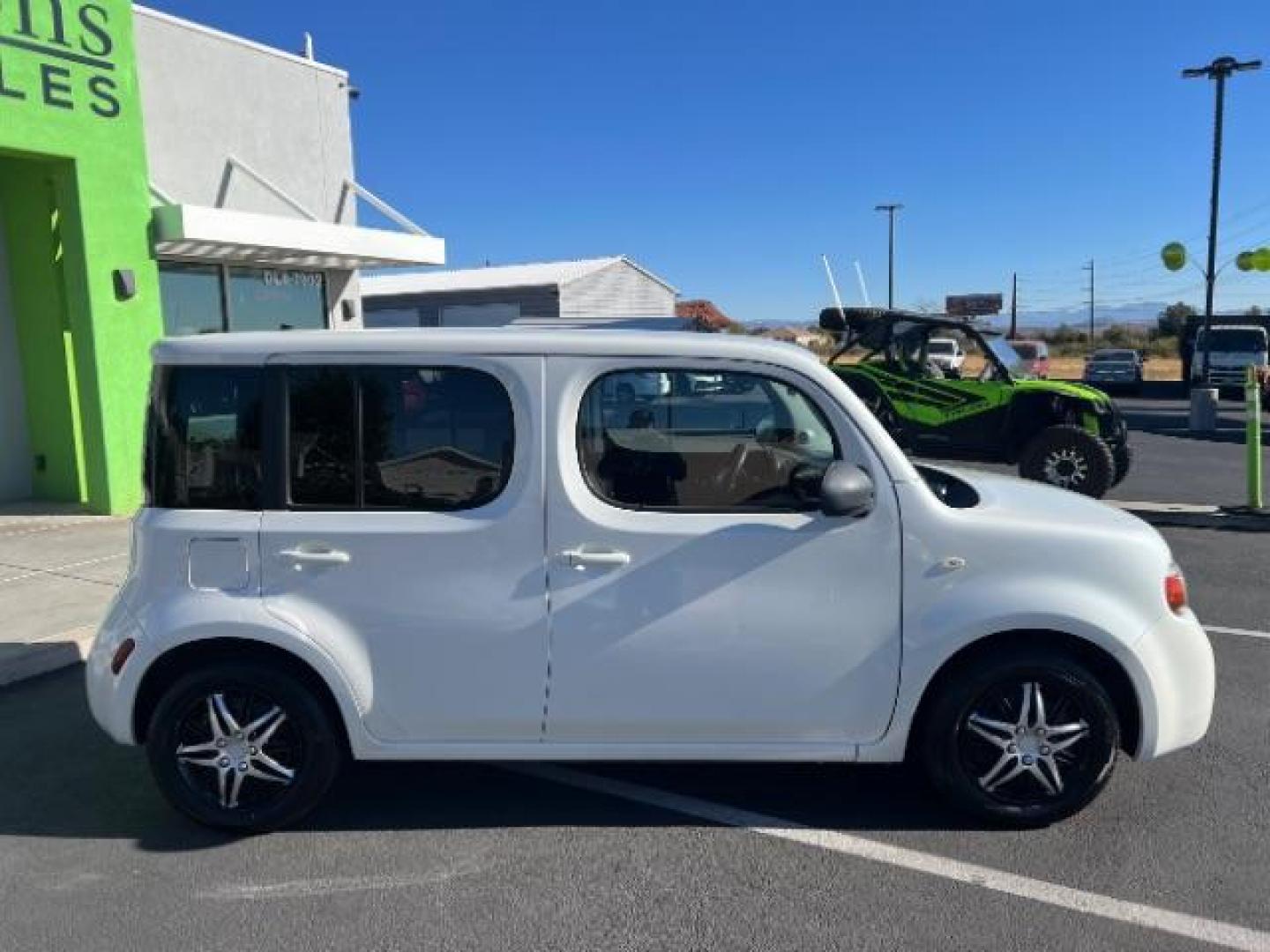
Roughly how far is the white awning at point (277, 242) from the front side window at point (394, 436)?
23.0 ft

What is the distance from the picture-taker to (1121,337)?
70312mm

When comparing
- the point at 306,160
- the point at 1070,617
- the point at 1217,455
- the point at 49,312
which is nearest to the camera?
the point at 1070,617

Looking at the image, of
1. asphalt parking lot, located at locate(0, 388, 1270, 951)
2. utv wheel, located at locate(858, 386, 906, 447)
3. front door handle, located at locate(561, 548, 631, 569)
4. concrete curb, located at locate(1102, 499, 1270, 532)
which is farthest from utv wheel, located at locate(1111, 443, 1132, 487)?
front door handle, located at locate(561, 548, 631, 569)

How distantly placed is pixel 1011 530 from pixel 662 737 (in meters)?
1.38

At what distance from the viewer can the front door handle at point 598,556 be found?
11.2 feet

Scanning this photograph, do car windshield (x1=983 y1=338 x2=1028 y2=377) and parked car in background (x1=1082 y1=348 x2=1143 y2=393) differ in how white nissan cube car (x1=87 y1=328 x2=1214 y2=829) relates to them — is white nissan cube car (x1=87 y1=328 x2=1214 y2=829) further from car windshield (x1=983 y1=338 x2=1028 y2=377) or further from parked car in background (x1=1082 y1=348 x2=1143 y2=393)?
parked car in background (x1=1082 y1=348 x2=1143 y2=393)

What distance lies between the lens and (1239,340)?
96.1 feet

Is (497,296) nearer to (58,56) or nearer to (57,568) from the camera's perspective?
(58,56)

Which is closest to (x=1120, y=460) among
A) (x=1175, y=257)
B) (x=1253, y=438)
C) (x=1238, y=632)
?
(x=1253, y=438)

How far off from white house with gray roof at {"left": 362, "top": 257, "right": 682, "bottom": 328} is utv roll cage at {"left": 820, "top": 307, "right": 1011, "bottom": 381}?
22852mm

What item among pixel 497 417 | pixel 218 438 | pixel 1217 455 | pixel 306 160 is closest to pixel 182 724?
pixel 218 438

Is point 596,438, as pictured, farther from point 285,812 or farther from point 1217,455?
point 1217,455

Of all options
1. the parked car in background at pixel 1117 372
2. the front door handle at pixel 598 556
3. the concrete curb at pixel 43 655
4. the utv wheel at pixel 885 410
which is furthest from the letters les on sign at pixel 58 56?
the parked car in background at pixel 1117 372

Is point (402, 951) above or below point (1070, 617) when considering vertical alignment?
below
